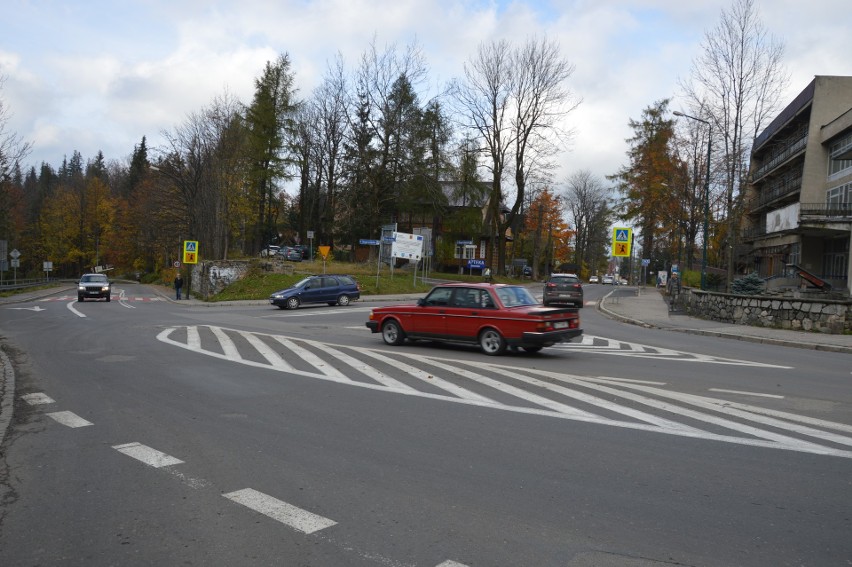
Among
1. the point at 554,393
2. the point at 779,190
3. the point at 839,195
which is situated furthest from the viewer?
the point at 779,190

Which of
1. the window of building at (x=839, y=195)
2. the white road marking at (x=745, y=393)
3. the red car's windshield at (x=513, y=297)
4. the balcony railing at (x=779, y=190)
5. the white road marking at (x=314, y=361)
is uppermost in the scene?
the balcony railing at (x=779, y=190)

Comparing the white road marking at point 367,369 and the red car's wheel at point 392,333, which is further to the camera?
the red car's wheel at point 392,333

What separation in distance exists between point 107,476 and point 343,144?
4655cm

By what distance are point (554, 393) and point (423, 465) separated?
3.94 m

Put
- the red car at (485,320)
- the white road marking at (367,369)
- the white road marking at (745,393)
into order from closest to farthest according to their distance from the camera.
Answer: the white road marking at (745,393) < the white road marking at (367,369) < the red car at (485,320)

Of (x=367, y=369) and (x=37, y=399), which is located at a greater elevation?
(x=367, y=369)

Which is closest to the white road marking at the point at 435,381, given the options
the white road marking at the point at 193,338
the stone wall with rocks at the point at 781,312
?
the white road marking at the point at 193,338

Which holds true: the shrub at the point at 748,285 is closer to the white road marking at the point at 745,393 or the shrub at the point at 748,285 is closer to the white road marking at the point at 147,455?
the white road marking at the point at 745,393

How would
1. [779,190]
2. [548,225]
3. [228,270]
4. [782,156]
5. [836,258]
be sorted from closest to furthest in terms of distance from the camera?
[228,270] < [836,258] < [782,156] < [779,190] < [548,225]

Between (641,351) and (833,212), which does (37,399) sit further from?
(833,212)

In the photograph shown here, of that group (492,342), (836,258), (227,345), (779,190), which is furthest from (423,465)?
(779,190)

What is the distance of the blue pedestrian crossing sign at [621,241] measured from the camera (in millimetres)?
31422

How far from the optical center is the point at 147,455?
5.92m

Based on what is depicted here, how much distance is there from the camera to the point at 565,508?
181 inches
